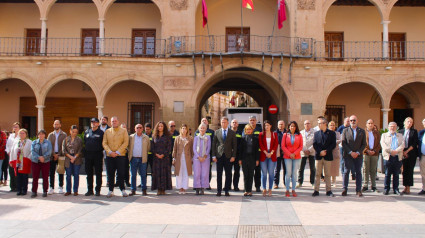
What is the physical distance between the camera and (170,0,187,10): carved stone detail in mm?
16797

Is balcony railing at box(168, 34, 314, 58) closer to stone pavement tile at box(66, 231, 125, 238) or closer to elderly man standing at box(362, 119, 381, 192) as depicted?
elderly man standing at box(362, 119, 381, 192)

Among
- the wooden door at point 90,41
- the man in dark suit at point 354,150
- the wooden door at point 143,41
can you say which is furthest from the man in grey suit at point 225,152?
the wooden door at point 90,41

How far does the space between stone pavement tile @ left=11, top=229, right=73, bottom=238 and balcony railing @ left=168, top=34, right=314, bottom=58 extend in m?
11.5

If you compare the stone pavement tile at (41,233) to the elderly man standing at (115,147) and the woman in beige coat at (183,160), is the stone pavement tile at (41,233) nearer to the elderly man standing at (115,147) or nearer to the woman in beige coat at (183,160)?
the elderly man standing at (115,147)

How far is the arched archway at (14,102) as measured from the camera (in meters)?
19.9

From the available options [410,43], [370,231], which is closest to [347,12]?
[410,43]

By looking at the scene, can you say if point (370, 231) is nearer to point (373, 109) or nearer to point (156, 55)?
point (156, 55)

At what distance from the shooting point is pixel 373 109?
1986 cm

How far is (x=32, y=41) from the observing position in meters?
19.3

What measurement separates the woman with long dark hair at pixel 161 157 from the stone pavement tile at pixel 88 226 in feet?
9.10

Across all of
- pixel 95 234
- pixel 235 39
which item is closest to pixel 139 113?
pixel 235 39

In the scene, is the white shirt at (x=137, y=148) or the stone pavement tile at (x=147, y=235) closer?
the stone pavement tile at (x=147, y=235)

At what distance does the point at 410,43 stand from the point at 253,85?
8.74 m

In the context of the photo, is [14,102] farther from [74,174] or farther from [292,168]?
[292,168]
